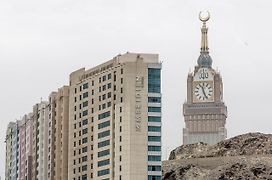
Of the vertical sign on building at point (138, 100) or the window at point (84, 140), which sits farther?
the window at point (84, 140)

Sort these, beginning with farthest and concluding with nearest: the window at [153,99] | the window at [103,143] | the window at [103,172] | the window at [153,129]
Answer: the window at [103,143] → the window at [103,172] → the window at [153,99] → the window at [153,129]

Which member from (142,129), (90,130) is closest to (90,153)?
(90,130)

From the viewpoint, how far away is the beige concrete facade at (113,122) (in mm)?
178625

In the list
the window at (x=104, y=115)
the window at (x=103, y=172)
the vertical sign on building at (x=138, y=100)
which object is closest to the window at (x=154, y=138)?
the vertical sign on building at (x=138, y=100)

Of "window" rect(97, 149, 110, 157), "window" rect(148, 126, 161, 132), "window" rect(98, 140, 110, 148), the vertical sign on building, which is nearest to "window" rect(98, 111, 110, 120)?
"window" rect(98, 140, 110, 148)

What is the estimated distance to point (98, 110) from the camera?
626 ft

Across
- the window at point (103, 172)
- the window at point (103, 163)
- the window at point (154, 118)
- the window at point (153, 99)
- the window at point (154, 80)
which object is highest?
the window at point (154, 80)

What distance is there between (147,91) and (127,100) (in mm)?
3793

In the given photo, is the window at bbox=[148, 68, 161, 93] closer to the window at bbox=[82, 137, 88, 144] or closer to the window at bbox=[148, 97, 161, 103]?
the window at bbox=[148, 97, 161, 103]

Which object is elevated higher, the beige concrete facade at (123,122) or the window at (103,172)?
the beige concrete facade at (123,122)

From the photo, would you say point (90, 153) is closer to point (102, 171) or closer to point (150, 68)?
point (102, 171)

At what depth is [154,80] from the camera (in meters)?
182

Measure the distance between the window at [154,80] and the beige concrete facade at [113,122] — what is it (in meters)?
0.90

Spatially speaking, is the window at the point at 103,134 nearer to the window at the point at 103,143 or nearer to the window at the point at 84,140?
the window at the point at 103,143
